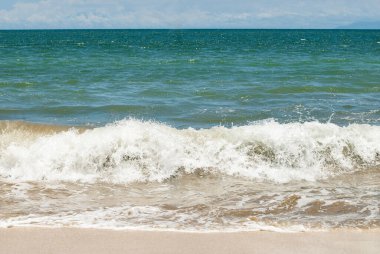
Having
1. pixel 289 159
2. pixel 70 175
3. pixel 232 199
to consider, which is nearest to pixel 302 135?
pixel 289 159

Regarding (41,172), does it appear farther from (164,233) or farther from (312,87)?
(312,87)

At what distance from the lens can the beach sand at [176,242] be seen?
510 centimetres

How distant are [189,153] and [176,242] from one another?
4173mm

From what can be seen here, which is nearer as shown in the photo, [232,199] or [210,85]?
[232,199]

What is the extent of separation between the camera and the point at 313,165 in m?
9.27

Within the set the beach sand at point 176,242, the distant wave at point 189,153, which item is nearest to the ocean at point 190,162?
the distant wave at point 189,153

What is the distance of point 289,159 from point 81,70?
17.9 metres

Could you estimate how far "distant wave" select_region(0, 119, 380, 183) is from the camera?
870cm

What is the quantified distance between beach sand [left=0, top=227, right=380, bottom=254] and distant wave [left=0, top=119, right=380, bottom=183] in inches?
109

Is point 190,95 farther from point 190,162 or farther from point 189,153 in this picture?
point 190,162

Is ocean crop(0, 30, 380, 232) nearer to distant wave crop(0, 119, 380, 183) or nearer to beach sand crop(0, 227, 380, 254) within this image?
distant wave crop(0, 119, 380, 183)

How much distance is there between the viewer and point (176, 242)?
530 cm

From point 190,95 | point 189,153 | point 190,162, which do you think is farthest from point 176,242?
point 190,95

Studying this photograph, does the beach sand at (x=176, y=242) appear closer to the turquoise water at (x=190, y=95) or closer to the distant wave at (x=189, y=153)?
the distant wave at (x=189, y=153)
